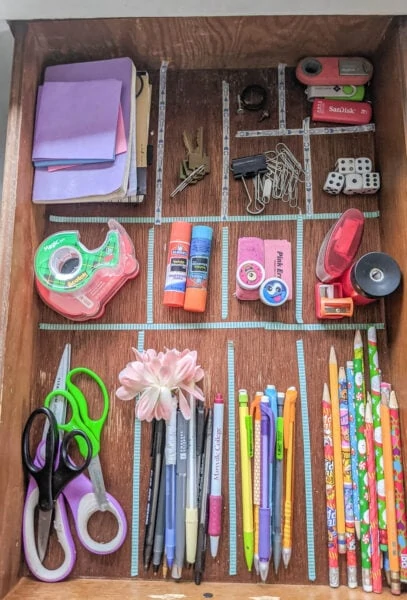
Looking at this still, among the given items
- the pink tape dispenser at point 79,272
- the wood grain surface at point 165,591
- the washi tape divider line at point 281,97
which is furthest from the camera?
the washi tape divider line at point 281,97

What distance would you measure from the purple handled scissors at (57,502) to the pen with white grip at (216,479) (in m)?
0.15

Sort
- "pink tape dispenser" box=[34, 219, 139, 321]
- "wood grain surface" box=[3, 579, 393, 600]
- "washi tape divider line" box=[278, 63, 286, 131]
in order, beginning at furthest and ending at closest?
"washi tape divider line" box=[278, 63, 286, 131], "pink tape dispenser" box=[34, 219, 139, 321], "wood grain surface" box=[3, 579, 393, 600]

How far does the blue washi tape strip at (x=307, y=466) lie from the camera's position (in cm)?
88

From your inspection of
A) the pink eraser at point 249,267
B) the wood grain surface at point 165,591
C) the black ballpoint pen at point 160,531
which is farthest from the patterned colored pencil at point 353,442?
the black ballpoint pen at point 160,531

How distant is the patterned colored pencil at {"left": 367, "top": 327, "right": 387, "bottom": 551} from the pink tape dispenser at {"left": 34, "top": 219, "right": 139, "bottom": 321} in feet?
1.48

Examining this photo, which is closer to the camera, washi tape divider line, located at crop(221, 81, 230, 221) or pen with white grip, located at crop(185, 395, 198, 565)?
pen with white grip, located at crop(185, 395, 198, 565)

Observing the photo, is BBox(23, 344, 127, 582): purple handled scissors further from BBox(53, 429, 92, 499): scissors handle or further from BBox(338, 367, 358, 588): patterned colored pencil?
BBox(338, 367, 358, 588): patterned colored pencil

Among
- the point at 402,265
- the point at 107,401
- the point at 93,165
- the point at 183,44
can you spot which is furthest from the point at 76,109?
the point at 402,265

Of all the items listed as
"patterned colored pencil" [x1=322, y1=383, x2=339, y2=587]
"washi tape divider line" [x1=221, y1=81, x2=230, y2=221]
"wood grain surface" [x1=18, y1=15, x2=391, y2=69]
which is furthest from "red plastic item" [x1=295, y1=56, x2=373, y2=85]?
"patterned colored pencil" [x1=322, y1=383, x2=339, y2=587]

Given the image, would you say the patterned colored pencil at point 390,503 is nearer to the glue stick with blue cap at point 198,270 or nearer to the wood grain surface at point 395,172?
the wood grain surface at point 395,172

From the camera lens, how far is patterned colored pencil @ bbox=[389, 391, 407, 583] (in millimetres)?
846

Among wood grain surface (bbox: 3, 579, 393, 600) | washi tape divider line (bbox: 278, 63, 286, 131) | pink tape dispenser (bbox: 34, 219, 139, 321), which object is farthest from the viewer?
washi tape divider line (bbox: 278, 63, 286, 131)

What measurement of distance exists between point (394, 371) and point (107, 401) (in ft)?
1.66

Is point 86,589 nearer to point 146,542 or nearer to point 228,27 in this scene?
point 146,542
